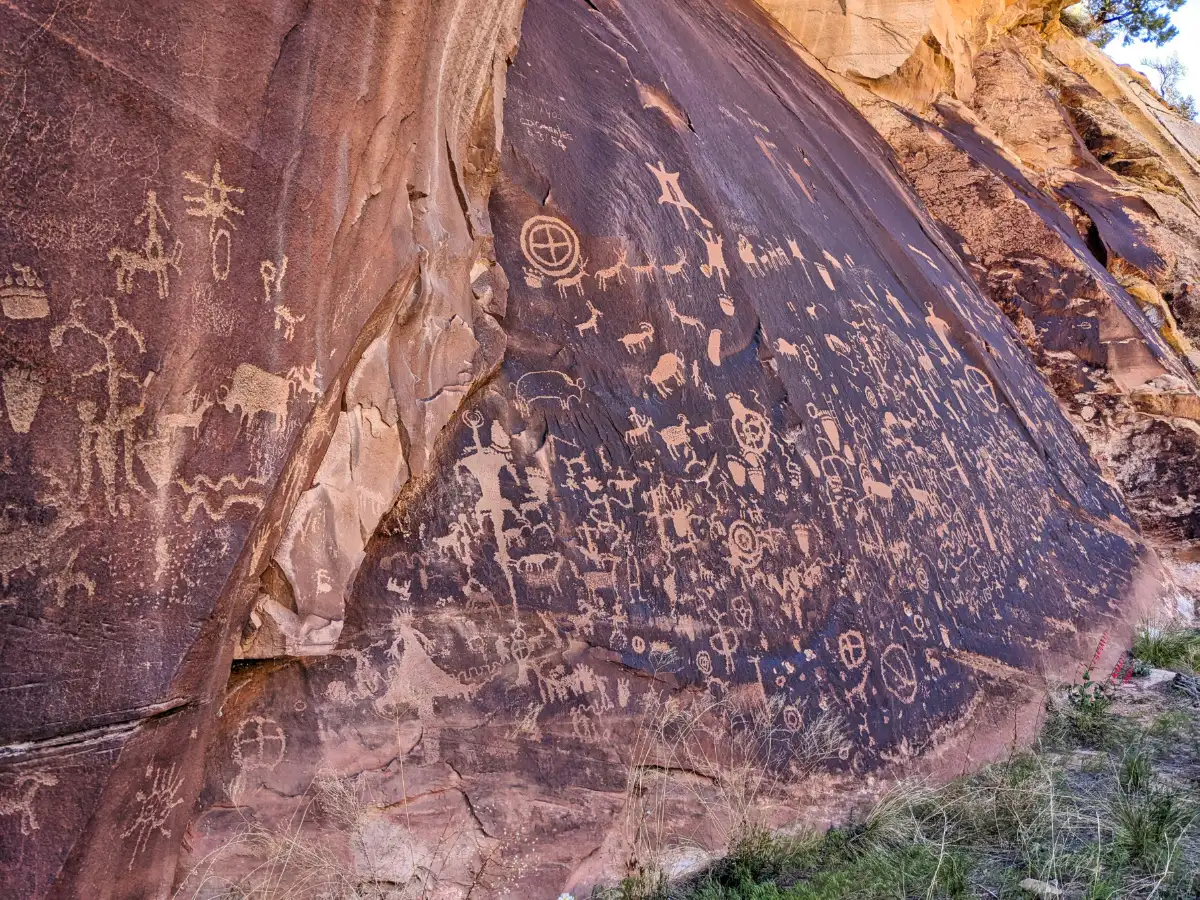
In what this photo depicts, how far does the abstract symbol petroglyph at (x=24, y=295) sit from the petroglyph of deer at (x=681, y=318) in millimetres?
1849

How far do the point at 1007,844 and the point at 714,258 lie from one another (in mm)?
1952

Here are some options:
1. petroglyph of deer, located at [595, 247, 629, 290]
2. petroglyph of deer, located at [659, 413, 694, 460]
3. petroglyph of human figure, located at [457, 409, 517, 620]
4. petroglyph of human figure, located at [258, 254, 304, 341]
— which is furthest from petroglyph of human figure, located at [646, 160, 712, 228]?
petroglyph of human figure, located at [258, 254, 304, 341]

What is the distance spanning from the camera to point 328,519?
2.26 metres

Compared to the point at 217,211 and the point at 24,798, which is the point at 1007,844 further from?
the point at 217,211

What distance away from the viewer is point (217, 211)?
189 cm

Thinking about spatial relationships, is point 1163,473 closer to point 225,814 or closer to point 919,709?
point 919,709

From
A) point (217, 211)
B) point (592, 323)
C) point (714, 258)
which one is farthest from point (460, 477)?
point (714, 258)

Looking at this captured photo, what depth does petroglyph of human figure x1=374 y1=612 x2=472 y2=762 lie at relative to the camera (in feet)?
7.44

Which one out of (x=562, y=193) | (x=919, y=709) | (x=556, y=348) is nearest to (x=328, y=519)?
(x=556, y=348)

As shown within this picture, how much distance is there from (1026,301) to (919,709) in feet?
12.9

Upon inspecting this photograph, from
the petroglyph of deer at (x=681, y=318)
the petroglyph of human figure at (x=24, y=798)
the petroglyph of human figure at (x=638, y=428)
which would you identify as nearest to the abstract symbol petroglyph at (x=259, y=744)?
the petroglyph of human figure at (x=24, y=798)

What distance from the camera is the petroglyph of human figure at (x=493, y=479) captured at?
8.15ft

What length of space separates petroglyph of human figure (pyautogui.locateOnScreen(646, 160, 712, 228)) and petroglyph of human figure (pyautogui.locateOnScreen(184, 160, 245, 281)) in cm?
173

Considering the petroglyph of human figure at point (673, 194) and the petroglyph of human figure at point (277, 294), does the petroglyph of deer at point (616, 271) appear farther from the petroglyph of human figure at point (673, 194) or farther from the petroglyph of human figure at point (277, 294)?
the petroglyph of human figure at point (277, 294)
